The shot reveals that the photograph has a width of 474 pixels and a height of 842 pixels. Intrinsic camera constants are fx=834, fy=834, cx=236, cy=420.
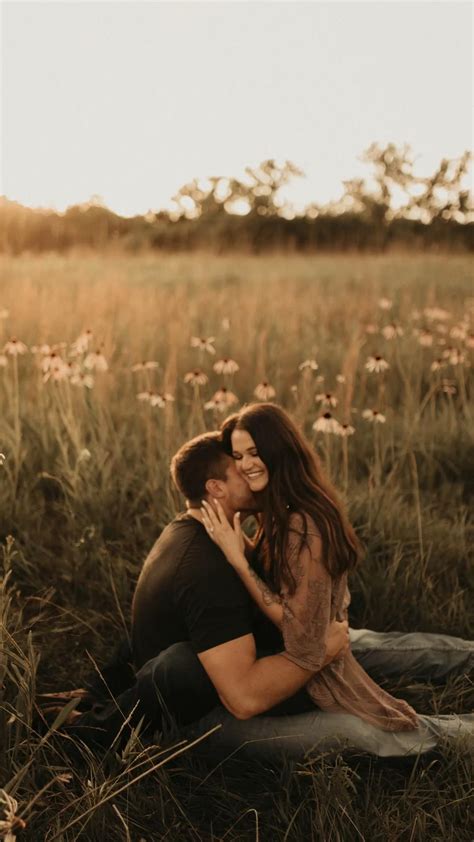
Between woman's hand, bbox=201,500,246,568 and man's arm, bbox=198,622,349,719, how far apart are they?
228 millimetres

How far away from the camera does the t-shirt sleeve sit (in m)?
2.36

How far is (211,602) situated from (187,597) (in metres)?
0.09

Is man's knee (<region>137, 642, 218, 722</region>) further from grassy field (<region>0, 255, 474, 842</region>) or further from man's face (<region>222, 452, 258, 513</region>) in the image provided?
man's face (<region>222, 452, 258, 513</region>)

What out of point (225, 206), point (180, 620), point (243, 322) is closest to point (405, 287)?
point (243, 322)

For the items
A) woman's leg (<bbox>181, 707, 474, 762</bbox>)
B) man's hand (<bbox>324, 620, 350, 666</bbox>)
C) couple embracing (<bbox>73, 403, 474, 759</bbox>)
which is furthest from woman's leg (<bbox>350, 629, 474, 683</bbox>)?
man's hand (<bbox>324, 620, 350, 666</bbox>)

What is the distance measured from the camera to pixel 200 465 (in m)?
2.65

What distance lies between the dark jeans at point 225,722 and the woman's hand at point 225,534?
0.31 m

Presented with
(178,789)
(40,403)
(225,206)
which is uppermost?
(225,206)

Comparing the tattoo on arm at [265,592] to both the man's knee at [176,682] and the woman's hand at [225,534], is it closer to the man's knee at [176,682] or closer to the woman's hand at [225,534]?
the woman's hand at [225,534]

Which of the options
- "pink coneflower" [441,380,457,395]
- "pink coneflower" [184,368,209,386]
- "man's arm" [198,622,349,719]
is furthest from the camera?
"pink coneflower" [441,380,457,395]

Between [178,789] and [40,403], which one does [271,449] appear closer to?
[178,789]

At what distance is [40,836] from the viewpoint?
2.07 meters

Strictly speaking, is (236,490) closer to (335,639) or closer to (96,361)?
(335,639)

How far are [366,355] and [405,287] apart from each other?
368 centimetres
